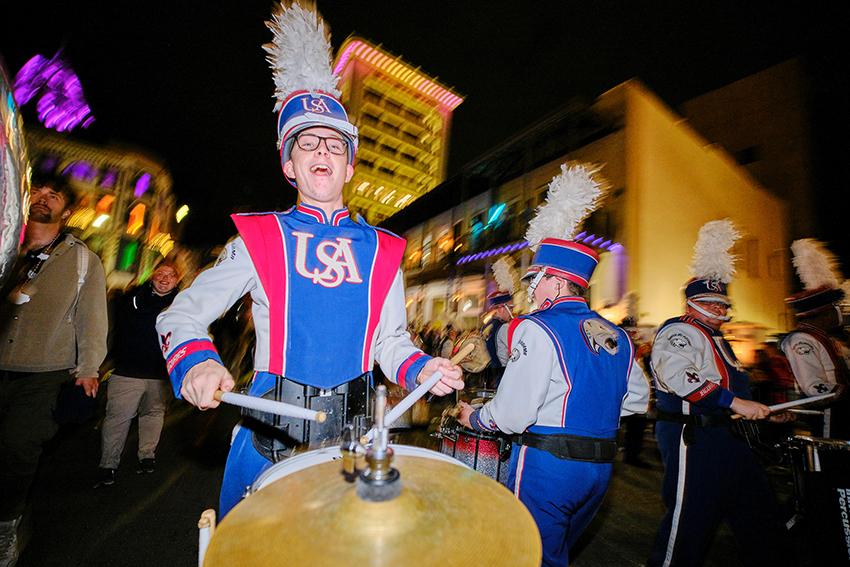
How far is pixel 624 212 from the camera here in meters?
15.9

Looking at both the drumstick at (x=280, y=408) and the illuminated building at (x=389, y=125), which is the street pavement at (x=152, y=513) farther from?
the illuminated building at (x=389, y=125)

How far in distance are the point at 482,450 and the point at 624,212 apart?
50.1 ft

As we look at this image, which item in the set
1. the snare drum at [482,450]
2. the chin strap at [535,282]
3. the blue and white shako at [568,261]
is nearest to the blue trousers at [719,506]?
the snare drum at [482,450]

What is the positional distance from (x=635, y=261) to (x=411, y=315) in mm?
16939

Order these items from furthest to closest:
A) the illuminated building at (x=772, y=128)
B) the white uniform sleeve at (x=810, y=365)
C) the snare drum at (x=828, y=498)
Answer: the illuminated building at (x=772, y=128)
the white uniform sleeve at (x=810, y=365)
the snare drum at (x=828, y=498)

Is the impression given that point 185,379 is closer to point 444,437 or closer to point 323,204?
point 323,204

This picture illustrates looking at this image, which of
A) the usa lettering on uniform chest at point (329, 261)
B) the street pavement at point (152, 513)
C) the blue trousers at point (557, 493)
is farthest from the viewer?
the street pavement at point (152, 513)

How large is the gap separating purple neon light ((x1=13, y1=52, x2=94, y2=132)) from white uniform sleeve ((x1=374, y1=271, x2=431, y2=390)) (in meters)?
19.6

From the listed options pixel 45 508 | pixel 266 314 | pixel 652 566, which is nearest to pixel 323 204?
pixel 266 314

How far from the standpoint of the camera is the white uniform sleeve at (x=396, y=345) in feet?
6.15

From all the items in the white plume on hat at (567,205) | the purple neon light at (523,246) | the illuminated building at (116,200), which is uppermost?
the illuminated building at (116,200)

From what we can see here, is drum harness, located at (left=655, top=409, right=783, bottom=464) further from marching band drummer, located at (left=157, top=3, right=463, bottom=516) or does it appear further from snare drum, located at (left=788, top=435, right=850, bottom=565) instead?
marching band drummer, located at (left=157, top=3, right=463, bottom=516)

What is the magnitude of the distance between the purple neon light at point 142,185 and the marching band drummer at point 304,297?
37.5 meters

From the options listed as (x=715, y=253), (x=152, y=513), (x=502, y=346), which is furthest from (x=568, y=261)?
(x=152, y=513)
